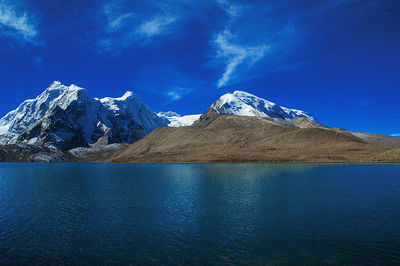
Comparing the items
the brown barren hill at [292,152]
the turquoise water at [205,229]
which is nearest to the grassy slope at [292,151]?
the brown barren hill at [292,152]

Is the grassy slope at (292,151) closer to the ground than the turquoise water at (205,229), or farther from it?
farther from it

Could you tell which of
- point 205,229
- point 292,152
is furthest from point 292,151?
point 205,229

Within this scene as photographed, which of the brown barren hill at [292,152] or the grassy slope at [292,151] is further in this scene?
the grassy slope at [292,151]

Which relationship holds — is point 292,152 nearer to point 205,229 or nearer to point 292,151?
point 292,151

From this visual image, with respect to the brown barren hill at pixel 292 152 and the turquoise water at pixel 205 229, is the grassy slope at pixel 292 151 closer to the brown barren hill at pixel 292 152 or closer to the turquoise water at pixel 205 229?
the brown barren hill at pixel 292 152

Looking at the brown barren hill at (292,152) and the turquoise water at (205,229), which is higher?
the brown barren hill at (292,152)

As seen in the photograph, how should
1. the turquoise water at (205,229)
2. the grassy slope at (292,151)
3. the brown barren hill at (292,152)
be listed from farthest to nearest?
the grassy slope at (292,151)
the brown barren hill at (292,152)
the turquoise water at (205,229)

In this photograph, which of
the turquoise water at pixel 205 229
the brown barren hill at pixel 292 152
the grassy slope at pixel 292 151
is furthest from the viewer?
the grassy slope at pixel 292 151

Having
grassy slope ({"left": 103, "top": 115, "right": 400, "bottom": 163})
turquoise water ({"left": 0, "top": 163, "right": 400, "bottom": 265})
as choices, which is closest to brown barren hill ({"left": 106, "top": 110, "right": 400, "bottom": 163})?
grassy slope ({"left": 103, "top": 115, "right": 400, "bottom": 163})

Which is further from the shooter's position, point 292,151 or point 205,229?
point 292,151

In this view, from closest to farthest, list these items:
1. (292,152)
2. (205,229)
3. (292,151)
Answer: (205,229) → (292,152) → (292,151)

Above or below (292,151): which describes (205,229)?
below

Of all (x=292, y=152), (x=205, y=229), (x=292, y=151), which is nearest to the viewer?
(x=205, y=229)

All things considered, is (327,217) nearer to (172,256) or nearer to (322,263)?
(322,263)
